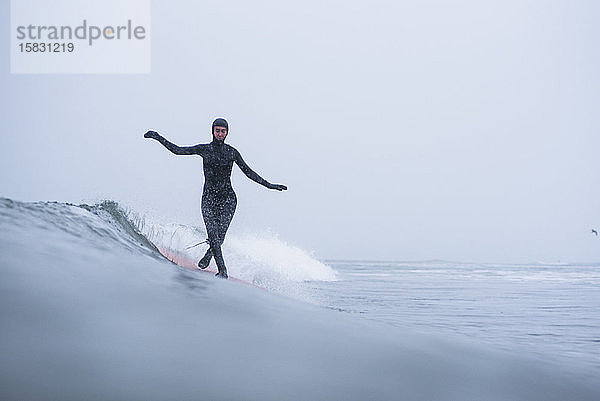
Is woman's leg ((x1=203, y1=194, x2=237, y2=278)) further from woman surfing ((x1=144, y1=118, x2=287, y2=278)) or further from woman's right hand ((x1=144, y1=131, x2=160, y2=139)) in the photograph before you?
woman's right hand ((x1=144, y1=131, x2=160, y2=139))

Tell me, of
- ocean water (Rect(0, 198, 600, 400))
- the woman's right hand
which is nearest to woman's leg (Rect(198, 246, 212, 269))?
the woman's right hand

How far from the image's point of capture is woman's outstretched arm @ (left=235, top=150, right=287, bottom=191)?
6.57m

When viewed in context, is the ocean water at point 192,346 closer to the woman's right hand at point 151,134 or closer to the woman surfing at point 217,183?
the woman's right hand at point 151,134

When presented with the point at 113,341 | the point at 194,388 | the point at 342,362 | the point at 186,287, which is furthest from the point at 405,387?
the point at 186,287

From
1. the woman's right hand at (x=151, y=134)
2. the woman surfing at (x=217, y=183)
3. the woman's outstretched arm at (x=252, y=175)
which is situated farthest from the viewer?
the woman's outstretched arm at (x=252, y=175)

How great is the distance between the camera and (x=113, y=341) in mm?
1369

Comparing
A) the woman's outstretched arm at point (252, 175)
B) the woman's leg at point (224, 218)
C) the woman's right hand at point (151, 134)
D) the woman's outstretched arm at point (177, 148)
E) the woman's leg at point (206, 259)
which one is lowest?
the woman's leg at point (206, 259)

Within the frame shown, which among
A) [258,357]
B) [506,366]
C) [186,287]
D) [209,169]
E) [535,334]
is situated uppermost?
[209,169]

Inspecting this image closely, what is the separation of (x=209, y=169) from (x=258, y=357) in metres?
5.14

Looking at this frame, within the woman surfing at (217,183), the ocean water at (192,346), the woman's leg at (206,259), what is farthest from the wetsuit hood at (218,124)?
the ocean water at (192,346)

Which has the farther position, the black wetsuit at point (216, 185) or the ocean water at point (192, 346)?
the black wetsuit at point (216, 185)

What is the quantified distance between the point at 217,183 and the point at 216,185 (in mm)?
26

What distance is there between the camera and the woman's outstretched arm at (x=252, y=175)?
6574 millimetres

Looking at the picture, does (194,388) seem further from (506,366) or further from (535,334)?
(535,334)
